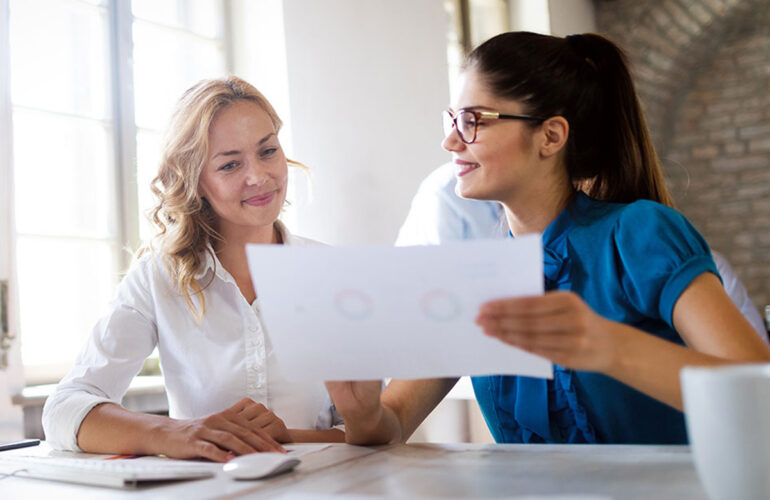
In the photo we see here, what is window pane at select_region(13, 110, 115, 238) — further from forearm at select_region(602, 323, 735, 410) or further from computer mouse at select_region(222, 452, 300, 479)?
forearm at select_region(602, 323, 735, 410)

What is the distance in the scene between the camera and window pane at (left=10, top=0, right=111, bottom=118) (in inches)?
92.9

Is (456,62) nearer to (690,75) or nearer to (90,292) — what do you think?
(690,75)

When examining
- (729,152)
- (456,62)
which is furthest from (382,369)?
(729,152)

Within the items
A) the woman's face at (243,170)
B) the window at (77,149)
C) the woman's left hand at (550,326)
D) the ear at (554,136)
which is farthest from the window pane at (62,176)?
the woman's left hand at (550,326)

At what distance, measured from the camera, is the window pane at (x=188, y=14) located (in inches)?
111

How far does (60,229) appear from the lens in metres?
2.46

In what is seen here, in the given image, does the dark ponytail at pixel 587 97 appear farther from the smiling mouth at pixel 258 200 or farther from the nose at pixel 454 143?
the smiling mouth at pixel 258 200

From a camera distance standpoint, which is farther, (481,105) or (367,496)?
(481,105)

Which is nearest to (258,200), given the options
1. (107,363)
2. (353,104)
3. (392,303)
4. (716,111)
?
(107,363)

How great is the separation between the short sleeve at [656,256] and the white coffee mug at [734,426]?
49cm

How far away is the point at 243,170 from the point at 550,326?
1067 mm

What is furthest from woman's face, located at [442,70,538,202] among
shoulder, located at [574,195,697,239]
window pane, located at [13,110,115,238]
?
window pane, located at [13,110,115,238]

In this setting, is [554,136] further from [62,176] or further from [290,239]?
[62,176]

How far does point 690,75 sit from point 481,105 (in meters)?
4.59
